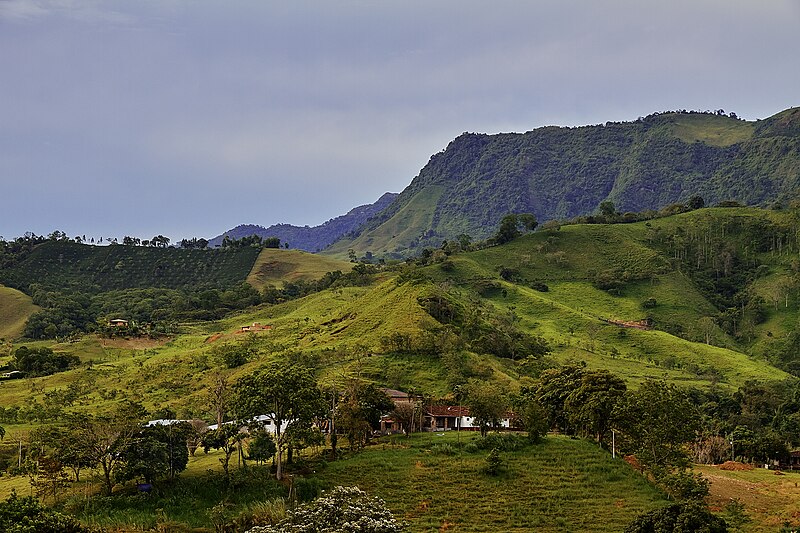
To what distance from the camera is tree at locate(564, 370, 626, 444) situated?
4447 cm

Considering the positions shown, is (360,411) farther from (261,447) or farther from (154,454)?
(154,454)

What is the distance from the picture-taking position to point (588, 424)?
46562 millimetres

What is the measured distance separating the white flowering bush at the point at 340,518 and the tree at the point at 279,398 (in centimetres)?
1203

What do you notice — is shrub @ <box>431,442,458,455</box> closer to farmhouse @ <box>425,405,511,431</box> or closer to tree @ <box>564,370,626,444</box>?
tree @ <box>564,370,626,444</box>

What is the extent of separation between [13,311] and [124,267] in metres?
44.3

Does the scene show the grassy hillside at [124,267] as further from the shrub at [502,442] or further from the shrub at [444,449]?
the shrub at [444,449]

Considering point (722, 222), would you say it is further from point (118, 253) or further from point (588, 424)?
point (118, 253)

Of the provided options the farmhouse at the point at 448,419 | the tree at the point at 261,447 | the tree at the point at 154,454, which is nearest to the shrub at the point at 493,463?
the tree at the point at 261,447

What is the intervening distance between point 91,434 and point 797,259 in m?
134

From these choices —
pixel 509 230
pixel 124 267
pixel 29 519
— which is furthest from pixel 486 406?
pixel 124 267

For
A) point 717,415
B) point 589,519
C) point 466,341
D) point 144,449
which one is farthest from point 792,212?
point 144,449

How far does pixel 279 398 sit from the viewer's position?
122ft

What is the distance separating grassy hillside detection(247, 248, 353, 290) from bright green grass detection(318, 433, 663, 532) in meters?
127

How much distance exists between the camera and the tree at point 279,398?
36.9 m
